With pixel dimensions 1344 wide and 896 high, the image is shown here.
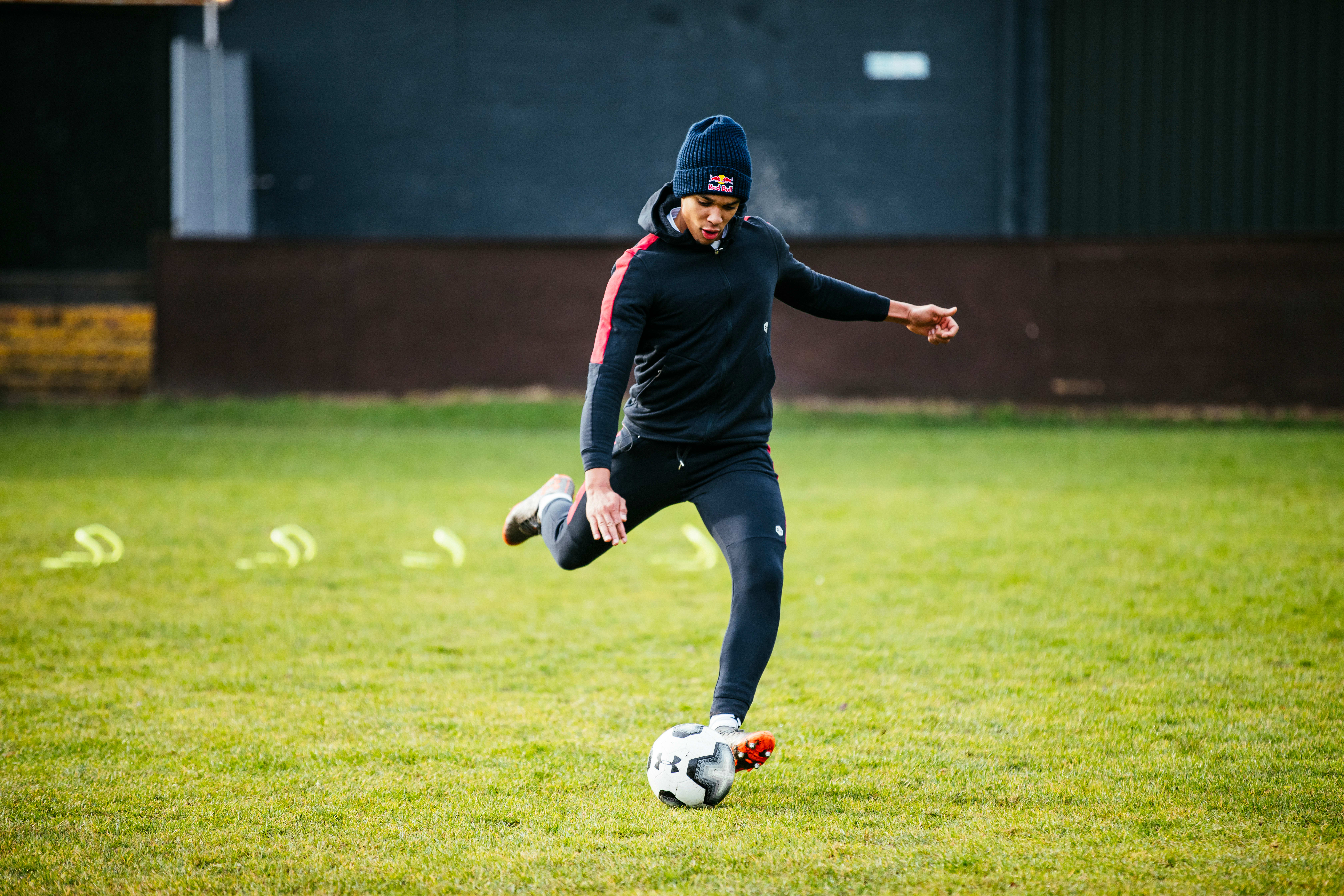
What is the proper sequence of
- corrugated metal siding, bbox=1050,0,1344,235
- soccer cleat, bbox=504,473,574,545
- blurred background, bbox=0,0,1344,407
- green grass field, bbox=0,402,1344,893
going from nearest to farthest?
1. green grass field, bbox=0,402,1344,893
2. soccer cleat, bbox=504,473,574,545
3. blurred background, bbox=0,0,1344,407
4. corrugated metal siding, bbox=1050,0,1344,235

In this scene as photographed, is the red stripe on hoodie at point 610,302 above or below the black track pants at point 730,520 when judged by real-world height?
above

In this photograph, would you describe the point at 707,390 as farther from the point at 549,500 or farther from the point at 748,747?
the point at 748,747

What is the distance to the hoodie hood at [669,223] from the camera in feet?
14.4

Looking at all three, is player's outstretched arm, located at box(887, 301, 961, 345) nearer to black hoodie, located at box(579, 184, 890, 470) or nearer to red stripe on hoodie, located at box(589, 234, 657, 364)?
black hoodie, located at box(579, 184, 890, 470)

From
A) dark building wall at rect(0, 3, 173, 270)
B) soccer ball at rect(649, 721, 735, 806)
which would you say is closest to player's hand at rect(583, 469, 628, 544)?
soccer ball at rect(649, 721, 735, 806)

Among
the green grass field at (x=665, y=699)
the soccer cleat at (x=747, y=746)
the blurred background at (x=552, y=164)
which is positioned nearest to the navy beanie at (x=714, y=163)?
the soccer cleat at (x=747, y=746)

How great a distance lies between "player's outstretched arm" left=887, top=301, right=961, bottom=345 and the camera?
4992 mm

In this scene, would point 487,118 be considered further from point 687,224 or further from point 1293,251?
point 687,224

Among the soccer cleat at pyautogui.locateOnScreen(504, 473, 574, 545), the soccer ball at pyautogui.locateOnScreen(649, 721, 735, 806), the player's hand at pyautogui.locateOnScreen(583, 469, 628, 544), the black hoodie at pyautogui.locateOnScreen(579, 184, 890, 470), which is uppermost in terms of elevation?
the black hoodie at pyautogui.locateOnScreen(579, 184, 890, 470)

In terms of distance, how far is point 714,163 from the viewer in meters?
4.24

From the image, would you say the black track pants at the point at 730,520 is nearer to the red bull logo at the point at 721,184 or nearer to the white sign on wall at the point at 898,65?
the red bull logo at the point at 721,184

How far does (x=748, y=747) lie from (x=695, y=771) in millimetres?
188

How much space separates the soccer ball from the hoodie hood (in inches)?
66.0

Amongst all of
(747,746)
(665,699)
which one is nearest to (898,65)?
(665,699)
